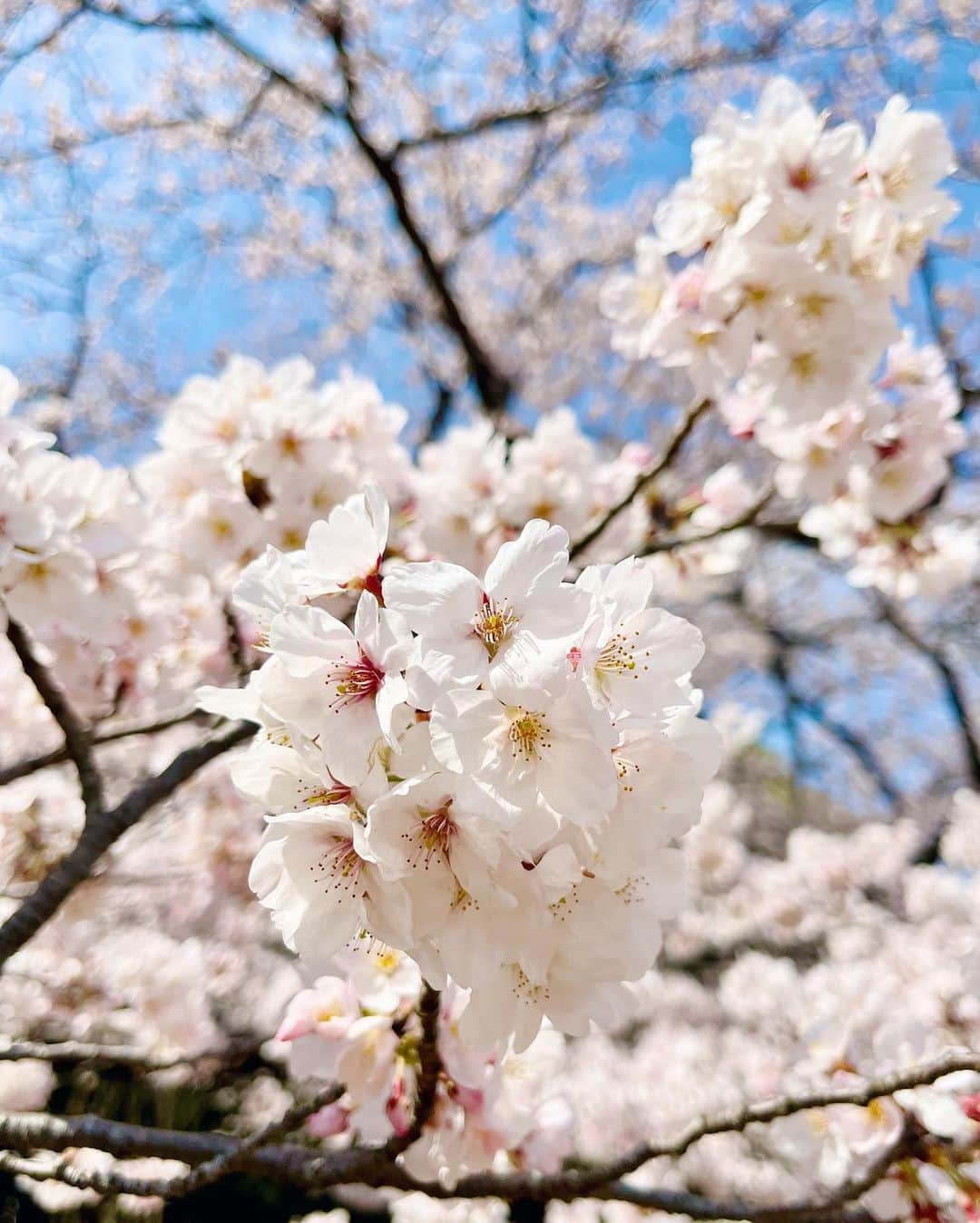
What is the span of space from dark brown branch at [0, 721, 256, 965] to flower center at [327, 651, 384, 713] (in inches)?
28.0

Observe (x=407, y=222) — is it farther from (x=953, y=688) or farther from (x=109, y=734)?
(x=953, y=688)

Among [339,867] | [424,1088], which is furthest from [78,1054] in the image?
[339,867]

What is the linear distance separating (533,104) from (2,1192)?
554 centimetres

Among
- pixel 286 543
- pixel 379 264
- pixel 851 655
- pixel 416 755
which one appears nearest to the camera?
pixel 416 755

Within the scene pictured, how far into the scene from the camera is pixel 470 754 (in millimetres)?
689

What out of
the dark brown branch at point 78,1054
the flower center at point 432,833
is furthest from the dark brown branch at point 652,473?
the dark brown branch at point 78,1054

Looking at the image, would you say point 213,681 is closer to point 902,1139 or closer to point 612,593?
point 612,593

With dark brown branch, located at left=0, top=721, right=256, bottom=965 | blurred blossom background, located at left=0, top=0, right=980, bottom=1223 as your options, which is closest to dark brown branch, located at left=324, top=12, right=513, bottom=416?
blurred blossom background, located at left=0, top=0, right=980, bottom=1223

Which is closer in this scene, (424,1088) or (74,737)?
(424,1088)

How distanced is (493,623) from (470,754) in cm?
14

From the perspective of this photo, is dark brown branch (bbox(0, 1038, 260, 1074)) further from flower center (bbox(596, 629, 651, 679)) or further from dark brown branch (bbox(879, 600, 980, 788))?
dark brown branch (bbox(879, 600, 980, 788))

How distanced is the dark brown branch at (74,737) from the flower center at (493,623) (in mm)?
996

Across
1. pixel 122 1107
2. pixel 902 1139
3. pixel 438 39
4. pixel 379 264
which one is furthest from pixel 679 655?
pixel 379 264

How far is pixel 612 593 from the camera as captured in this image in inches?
31.3
